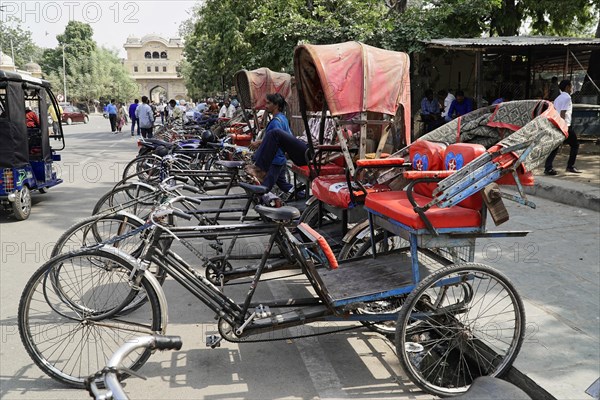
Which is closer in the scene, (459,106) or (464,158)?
(464,158)

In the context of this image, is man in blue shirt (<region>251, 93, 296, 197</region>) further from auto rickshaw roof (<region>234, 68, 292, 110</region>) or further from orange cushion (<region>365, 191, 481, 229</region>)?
auto rickshaw roof (<region>234, 68, 292, 110</region>)

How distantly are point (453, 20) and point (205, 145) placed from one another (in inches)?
413

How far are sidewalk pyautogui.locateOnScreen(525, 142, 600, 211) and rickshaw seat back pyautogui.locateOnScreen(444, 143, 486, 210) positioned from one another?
466 centimetres

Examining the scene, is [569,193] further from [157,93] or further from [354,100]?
[157,93]

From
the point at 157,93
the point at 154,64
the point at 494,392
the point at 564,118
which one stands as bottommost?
the point at 494,392

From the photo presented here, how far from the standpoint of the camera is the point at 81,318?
3.34m

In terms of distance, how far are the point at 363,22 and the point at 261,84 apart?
5.49m

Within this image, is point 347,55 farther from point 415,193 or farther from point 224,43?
point 224,43

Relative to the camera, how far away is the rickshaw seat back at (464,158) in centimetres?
357

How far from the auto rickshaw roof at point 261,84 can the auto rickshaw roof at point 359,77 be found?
4.68 meters

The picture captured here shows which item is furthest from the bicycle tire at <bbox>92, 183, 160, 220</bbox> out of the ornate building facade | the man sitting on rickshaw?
the ornate building facade

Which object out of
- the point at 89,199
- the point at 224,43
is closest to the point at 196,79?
the point at 224,43

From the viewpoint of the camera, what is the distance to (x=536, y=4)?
52.1ft

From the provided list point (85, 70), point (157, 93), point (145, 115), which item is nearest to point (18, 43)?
point (85, 70)
